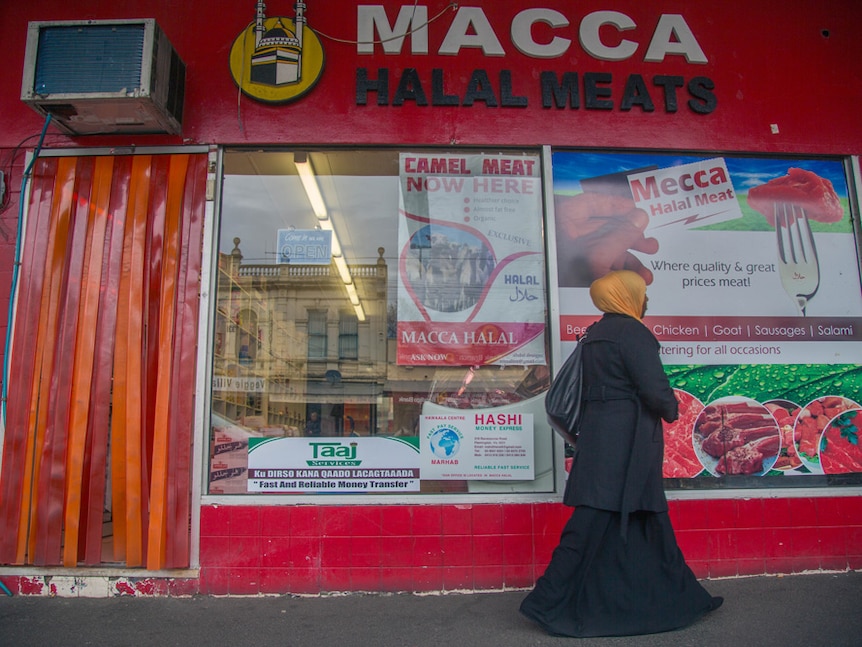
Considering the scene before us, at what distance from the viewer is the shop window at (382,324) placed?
4.31m

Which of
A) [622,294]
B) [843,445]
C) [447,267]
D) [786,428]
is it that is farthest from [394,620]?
[843,445]

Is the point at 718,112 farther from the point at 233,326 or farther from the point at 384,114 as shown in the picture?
the point at 233,326

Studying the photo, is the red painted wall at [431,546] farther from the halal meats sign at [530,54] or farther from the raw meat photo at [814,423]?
the halal meats sign at [530,54]

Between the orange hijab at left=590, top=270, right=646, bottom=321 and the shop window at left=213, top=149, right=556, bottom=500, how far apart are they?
→ 3.23ft

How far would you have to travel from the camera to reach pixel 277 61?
4.61m

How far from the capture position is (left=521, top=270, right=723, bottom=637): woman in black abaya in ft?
10.6

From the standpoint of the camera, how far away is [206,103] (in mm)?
4621

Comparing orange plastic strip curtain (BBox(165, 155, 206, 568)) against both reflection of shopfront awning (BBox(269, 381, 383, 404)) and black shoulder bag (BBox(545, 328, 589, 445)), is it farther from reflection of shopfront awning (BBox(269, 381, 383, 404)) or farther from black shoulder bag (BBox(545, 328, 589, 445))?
black shoulder bag (BBox(545, 328, 589, 445))

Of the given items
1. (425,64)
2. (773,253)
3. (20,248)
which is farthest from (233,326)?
(773,253)

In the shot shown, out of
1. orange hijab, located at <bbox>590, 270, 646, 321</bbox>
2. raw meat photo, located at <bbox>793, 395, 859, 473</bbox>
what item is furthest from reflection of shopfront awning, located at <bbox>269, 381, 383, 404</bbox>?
raw meat photo, located at <bbox>793, 395, 859, 473</bbox>

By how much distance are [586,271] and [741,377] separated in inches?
49.8

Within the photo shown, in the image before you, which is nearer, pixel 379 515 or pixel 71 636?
pixel 71 636

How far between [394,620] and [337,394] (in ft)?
4.85

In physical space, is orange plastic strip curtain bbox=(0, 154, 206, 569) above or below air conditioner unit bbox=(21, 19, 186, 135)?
below
